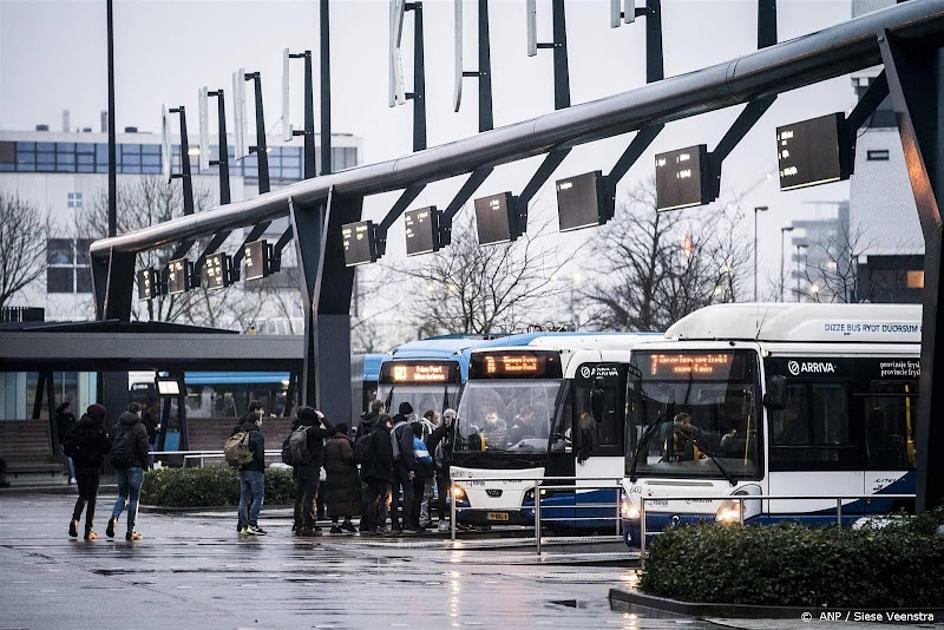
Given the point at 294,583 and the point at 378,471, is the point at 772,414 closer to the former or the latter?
the point at 294,583

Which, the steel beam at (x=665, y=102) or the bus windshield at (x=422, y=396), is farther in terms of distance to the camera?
the bus windshield at (x=422, y=396)

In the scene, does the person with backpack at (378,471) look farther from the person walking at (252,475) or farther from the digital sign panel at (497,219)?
the digital sign panel at (497,219)

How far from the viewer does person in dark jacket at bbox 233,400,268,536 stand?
25.2 m

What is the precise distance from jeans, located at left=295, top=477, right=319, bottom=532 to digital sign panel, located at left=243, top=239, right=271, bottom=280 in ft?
30.9

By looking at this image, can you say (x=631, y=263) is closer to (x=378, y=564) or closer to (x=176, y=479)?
(x=176, y=479)

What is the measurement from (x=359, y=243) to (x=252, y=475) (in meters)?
5.52

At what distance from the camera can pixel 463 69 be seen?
2684 centimetres

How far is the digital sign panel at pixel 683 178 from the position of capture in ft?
68.5

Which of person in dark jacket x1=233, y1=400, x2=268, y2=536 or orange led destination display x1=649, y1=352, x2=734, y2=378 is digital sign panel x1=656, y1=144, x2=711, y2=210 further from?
person in dark jacket x1=233, y1=400, x2=268, y2=536

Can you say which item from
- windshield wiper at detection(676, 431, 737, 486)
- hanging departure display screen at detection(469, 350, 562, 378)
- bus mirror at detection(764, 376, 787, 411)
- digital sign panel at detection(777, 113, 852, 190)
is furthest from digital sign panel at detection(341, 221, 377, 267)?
→ digital sign panel at detection(777, 113, 852, 190)

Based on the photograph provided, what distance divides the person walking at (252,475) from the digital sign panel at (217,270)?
12323 millimetres

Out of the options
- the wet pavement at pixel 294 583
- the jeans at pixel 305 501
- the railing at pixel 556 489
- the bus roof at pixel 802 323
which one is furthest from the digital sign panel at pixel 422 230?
the bus roof at pixel 802 323

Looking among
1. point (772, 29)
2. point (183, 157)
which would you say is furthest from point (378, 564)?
point (183, 157)

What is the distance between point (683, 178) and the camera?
69.2ft
